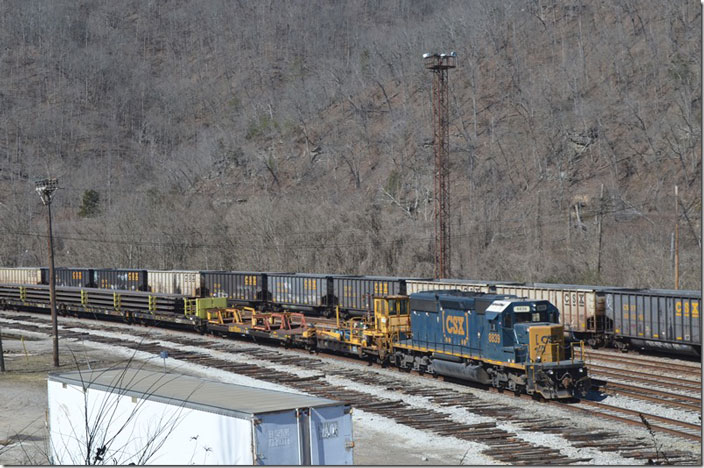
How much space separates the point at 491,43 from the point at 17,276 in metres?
76.9

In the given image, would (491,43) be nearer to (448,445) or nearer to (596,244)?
(596,244)

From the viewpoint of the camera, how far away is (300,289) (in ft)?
169

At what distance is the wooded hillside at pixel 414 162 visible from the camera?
75500 millimetres

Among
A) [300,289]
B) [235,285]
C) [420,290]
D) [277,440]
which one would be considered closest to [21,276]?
[235,285]

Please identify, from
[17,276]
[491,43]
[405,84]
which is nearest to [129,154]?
[405,84]

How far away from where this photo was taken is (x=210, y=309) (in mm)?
42656

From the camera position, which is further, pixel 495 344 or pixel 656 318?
pixel 656 318

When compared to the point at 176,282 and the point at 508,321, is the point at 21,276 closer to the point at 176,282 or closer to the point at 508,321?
the point at 176,282

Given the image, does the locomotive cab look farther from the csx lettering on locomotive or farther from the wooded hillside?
the wooded hillside

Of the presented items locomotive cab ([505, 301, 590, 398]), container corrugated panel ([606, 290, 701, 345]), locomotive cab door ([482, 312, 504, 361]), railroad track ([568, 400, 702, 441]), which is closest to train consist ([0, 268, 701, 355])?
container corrugated panel ([606, 290, 701, 345])

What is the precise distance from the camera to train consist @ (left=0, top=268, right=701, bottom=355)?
32.9 meters

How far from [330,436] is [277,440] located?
1.10m

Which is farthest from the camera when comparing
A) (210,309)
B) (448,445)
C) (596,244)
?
(596,244)

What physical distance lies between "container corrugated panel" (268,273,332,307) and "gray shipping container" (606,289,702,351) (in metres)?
19.1
